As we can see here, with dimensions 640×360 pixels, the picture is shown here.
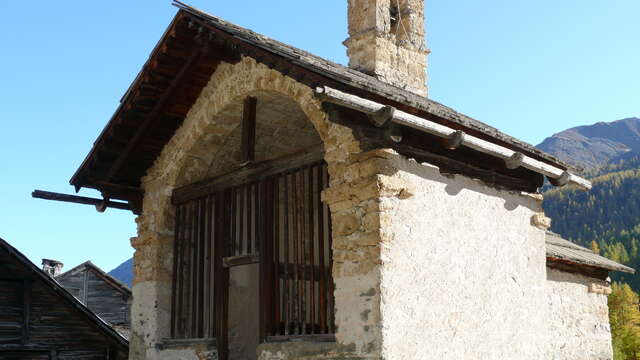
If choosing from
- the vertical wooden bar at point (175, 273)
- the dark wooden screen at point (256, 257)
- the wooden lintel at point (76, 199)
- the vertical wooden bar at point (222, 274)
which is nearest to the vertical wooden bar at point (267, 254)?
the dark wooden screen at point (256, 257)

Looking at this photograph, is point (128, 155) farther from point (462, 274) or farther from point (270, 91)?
point (462, 274)

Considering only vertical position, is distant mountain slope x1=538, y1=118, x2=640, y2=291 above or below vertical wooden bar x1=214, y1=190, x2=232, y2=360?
above

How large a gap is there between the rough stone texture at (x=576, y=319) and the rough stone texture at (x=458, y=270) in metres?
1.60

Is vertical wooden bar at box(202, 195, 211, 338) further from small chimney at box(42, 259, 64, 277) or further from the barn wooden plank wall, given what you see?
small chimney at box(42, 259, 64, 277)

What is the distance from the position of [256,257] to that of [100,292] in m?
15.5

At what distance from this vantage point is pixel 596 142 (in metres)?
166

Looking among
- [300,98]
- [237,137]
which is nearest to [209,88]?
[237,137]

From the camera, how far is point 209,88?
323 inches

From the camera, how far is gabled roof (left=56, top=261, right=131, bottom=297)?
2070 centimetres

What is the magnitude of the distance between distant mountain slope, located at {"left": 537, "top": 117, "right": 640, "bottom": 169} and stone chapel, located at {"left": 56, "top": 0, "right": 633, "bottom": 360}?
498ft

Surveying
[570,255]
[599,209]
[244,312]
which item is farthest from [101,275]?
[599,209]

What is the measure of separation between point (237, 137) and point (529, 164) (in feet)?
12.2

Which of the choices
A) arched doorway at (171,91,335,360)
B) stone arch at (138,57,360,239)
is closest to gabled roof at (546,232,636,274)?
arched doorway at (171,91,335,360)

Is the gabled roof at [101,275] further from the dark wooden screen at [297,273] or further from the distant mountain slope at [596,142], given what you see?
the distant mountain slope at [596,142]
